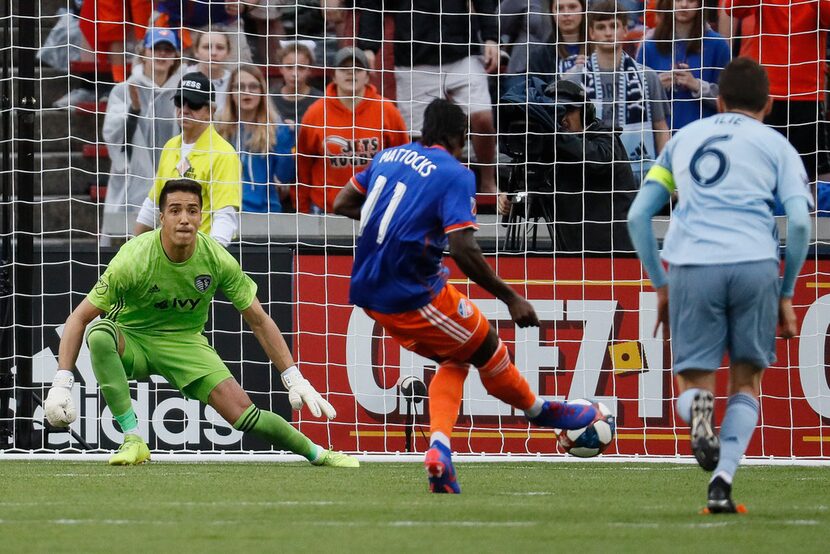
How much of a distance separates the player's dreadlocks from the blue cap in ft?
18.7

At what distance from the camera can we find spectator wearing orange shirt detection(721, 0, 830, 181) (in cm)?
1076

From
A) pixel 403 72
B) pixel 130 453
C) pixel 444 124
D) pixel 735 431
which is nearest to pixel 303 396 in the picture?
pixel 130 453

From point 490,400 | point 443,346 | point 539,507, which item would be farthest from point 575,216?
point 539,507

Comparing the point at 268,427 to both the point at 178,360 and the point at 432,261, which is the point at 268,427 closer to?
the point at 178,360

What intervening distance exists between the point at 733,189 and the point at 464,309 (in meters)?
1.65

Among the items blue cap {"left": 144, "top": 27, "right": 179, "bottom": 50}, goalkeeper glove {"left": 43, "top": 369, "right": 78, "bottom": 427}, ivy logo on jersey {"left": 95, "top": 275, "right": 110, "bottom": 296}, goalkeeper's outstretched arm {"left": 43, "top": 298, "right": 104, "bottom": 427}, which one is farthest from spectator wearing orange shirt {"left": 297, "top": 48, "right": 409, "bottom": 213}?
goalkeeper glove {"left": 43, "top": 369, "right": 78, "bottom": 427}

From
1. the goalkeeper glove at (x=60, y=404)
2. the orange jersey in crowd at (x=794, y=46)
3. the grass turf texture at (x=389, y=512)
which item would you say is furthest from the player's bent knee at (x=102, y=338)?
the orange jersey in crowd at (x=794, y=46)

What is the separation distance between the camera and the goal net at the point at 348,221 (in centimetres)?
973

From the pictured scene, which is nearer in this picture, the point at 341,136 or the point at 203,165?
the point at 203,165

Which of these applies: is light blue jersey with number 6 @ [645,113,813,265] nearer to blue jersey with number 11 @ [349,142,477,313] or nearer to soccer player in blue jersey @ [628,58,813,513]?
soccer player in blue jersey @ [628,58,813,513]

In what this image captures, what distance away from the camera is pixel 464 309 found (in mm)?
6344

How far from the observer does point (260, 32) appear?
1220 centimetres

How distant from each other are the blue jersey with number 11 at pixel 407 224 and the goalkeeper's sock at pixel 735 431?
5.03ft

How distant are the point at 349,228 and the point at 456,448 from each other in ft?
6.77
